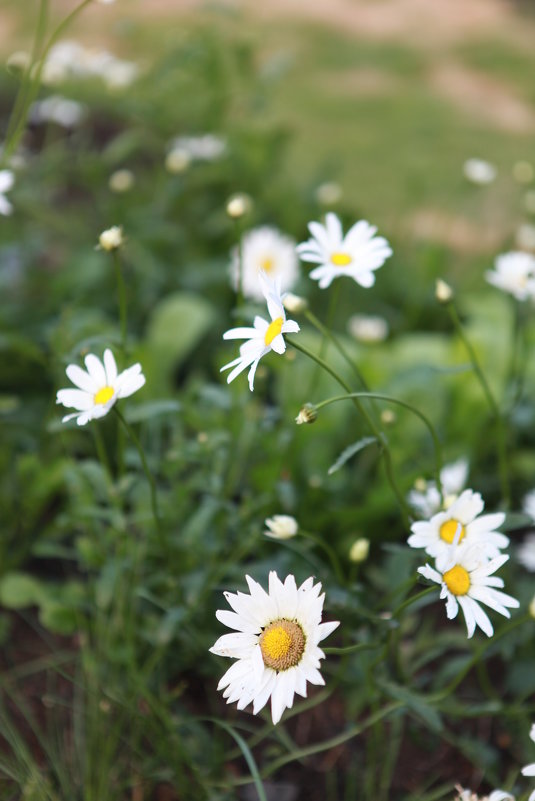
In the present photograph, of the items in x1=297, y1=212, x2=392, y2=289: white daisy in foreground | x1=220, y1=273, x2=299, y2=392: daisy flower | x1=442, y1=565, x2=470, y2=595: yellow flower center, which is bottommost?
x1=442, y1=565, x2=470, y2=595: yellow flower center

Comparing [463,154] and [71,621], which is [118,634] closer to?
[71,621]

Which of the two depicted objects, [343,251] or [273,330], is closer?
[273,330]

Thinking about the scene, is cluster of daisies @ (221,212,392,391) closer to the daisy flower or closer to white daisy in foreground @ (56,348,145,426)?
the daisy flower

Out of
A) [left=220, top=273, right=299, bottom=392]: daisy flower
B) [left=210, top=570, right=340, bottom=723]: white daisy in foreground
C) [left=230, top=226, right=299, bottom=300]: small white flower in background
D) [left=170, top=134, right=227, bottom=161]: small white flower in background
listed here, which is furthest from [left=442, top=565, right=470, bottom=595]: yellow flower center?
[left=170, top=134, right=227, bottom=161]: small white flower in background

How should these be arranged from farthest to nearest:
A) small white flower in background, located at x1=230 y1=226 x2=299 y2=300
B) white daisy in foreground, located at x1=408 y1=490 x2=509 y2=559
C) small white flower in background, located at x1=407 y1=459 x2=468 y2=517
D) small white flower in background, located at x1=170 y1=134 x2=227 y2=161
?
small white flower in background, located at x1=170 y1=134 x2=227 y2=161
small white flower in background, located at x1=230 y1=226 x2=299 y2=300
small white flower in background, located at x1=407 y1=459 x2=468 y2=517
white daisy in foreground, located at x1=408 y1=490 x2=509 y2=559

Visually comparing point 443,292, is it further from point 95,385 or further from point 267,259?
point 267,259

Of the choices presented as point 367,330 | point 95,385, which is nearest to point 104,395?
point 95,385

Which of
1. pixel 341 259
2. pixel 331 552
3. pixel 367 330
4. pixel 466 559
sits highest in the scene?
pixel 341 259
